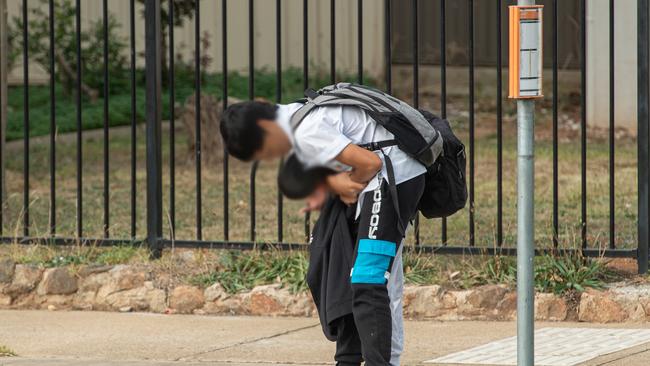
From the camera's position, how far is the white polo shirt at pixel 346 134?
4121mm

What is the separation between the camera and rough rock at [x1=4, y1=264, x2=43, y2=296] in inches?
273

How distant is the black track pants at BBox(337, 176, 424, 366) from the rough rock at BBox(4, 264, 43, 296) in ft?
10.2

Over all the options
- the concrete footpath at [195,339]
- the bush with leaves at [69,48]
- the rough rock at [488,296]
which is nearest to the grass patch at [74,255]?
the concrete footpath at [195,339]

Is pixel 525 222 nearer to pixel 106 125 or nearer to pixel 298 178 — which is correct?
pixel 298 178

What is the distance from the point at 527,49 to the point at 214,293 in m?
3.04

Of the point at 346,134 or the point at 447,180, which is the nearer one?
the point at 346,134

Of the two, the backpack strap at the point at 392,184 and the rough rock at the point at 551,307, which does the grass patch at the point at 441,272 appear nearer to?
the rough rock at the point at 551,307

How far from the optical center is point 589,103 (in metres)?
13.1

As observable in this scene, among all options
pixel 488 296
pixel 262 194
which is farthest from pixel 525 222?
pixel 262 194

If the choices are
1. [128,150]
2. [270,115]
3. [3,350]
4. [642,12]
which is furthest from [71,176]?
[270,115]

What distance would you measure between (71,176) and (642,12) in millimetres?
6360

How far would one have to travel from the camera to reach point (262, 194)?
33.3ft

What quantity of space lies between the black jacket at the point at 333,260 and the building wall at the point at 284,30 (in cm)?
1191

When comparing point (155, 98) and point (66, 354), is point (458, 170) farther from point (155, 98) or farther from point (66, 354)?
point (155, 98)
